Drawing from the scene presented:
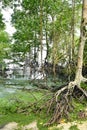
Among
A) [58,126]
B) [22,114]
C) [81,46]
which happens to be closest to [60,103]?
[58,126]

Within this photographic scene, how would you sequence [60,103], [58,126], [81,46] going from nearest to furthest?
[58,126] → [60,103] → [81,46]

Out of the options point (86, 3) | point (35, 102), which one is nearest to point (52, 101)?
point (35, 102)

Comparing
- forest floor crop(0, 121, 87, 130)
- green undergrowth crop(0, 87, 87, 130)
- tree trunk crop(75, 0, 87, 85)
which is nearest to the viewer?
forest floor crop(0, 121, 87, 130)

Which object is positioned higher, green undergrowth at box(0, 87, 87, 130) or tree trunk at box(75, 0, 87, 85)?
tree trunk at box(75, 0, 87, 85)

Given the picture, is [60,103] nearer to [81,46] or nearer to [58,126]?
[58,126]

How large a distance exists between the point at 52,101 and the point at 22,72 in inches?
411

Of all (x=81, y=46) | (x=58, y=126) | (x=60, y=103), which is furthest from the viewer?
(x=81, y=46)

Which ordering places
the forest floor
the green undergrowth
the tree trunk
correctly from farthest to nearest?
1. the tree trunk
2. the green undergrowth
3. the forest floor

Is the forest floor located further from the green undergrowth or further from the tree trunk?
the tree trunk

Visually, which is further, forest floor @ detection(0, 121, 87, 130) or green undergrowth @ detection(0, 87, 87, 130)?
green undergrowth @ detection(0, 87, 87, 130)

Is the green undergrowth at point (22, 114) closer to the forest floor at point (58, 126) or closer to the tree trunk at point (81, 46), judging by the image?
the forest floor at point (58, 126)

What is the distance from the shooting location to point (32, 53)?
65.9 ft

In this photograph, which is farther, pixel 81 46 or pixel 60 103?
pixel 81 46

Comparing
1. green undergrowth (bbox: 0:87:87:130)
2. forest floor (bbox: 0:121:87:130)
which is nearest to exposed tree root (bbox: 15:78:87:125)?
green undergrowth (bbox: 0:87:87:130)
